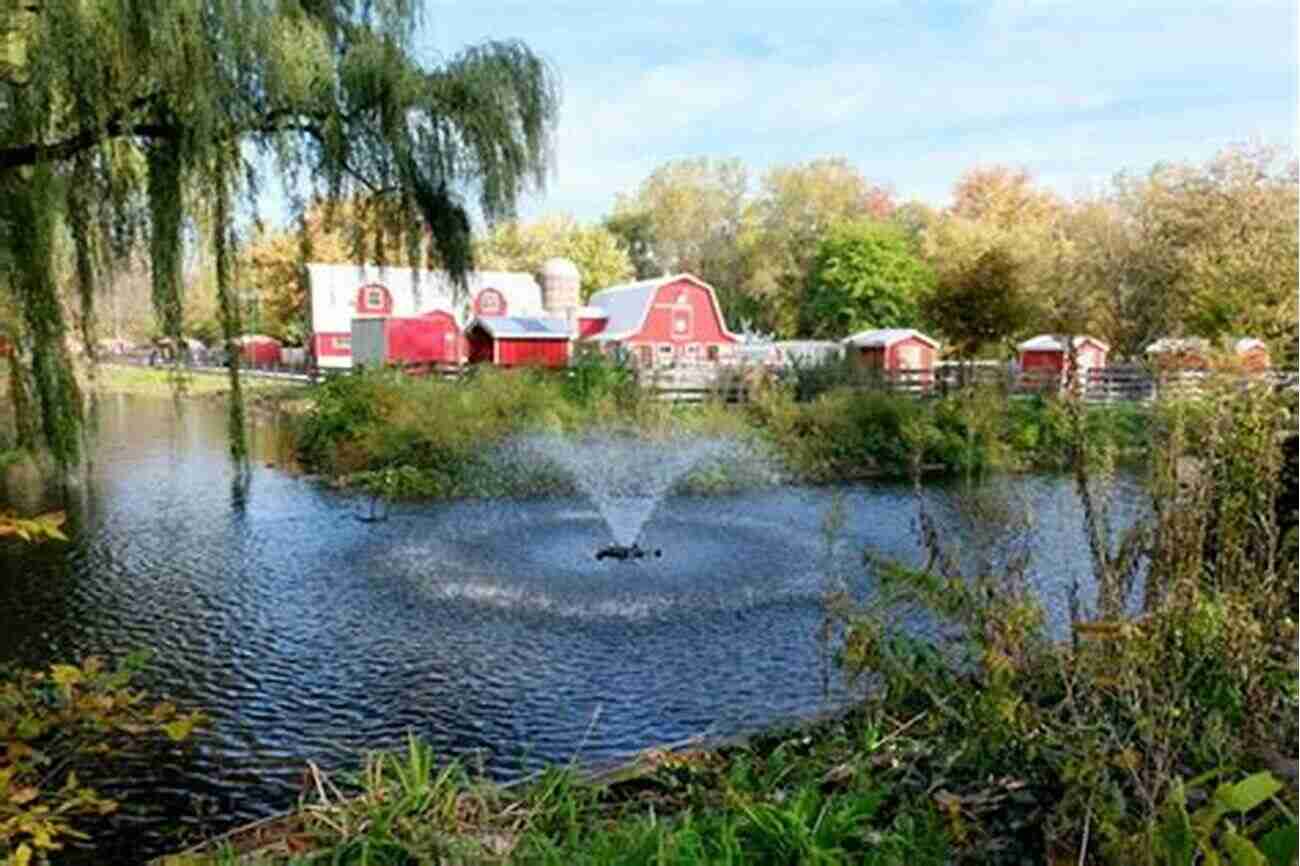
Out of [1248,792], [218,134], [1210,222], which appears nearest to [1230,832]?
[1248,792]

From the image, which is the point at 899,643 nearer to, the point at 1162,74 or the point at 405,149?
the point at 1162,74

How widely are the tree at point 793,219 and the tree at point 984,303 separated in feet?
54.6

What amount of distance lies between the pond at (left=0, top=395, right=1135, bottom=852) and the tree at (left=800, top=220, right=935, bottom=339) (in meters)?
25.3

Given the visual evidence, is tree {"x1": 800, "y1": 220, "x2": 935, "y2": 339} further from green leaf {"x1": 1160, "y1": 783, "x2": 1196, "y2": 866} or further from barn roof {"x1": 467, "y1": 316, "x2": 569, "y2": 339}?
green leaf {"x1": 1160, "y1": 783, "x2": 1196, "y2": 866}

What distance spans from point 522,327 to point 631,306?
18.8 feet

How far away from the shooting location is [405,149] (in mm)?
4926

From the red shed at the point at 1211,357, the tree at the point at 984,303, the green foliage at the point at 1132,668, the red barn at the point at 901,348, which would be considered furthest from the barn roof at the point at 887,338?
the green foliage at the point at 1132,668

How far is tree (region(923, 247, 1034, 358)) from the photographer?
2355cm

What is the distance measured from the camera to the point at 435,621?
6773 mm

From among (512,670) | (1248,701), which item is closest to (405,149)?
(512,670)

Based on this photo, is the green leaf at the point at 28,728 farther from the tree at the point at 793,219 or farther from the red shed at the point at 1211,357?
the tree at the point at 793,219

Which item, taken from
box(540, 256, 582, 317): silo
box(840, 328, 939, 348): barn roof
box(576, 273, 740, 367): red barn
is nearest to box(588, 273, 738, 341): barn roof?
box(576, 273, 740, 367): red barn

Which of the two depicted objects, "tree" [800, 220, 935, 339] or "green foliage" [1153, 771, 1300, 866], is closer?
"green foliage" [1153, 771, 1300, 866]

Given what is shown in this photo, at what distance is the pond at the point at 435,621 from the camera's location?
486 centimetres
